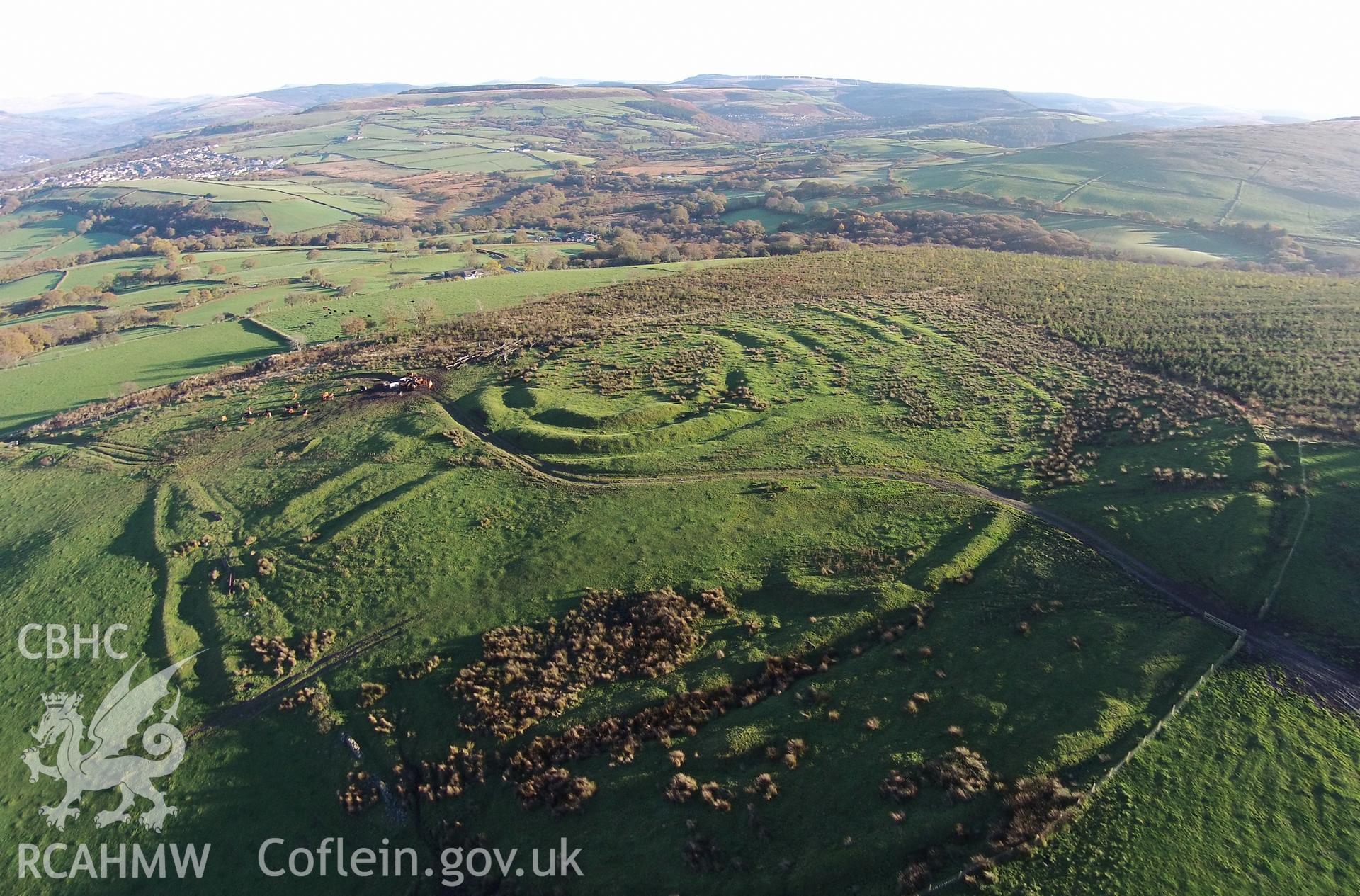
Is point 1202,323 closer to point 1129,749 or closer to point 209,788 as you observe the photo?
point 1129,749

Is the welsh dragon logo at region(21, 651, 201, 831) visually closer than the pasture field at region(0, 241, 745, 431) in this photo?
Yes

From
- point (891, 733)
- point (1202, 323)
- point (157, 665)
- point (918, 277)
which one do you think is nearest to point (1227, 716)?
point (891, 733)

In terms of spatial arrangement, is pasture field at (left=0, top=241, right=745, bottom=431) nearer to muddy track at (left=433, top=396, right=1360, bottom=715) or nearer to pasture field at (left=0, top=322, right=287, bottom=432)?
pasture field at (left=0, top=322, right=287, bottom=432)

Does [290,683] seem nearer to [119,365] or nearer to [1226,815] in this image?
[1226,815]

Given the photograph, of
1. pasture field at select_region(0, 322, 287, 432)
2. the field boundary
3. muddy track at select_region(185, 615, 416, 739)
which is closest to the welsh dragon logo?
muddy track at select_region(185, 615, 416, 739)

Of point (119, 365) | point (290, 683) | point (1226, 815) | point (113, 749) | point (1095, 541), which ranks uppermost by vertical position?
point (1095, 541)

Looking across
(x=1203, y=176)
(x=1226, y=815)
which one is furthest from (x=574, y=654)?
(x=1203, y=176)
